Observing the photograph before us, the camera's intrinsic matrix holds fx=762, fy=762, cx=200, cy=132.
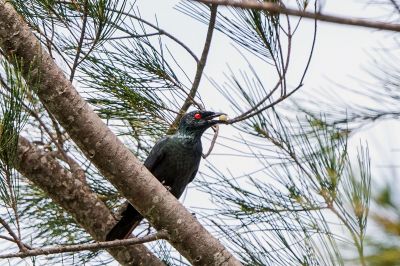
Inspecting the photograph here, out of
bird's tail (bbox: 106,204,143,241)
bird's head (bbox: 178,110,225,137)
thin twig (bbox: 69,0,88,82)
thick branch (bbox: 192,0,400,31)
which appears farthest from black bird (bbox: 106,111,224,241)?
thick branch (bbox: 192,0,400,31)

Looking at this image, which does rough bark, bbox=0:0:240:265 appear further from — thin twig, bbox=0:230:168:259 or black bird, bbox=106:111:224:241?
black bird, bbox=106:111:224:241

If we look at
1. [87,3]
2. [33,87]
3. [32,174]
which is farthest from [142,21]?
[33,87]

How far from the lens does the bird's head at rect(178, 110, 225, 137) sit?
3.21m

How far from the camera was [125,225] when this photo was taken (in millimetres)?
2842

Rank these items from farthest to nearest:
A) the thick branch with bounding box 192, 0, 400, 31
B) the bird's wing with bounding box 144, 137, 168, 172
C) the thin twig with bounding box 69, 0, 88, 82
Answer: the bird's wing with bounding box 144, 137, 168, 172, the thin twig with bounding box 69, 0, 88, 82, the thick branch with bounding box 192, 0, 400, 31

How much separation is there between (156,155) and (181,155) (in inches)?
7.3

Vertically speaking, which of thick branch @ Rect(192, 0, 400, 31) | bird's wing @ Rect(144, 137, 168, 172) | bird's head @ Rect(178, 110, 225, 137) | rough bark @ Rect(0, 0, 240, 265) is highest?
bird's head @ Rect(178, 110, 225, 137)

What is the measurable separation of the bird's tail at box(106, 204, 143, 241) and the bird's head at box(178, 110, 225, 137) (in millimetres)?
452

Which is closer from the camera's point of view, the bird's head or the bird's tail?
the bird's tail

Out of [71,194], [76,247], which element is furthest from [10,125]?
[71,194]

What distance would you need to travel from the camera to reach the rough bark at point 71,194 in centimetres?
270

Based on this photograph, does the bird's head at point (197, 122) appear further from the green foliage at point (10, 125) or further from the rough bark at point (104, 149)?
the green foliage at point (10, 125)

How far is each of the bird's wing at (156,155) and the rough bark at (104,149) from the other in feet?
2.62

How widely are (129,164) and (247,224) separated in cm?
40
